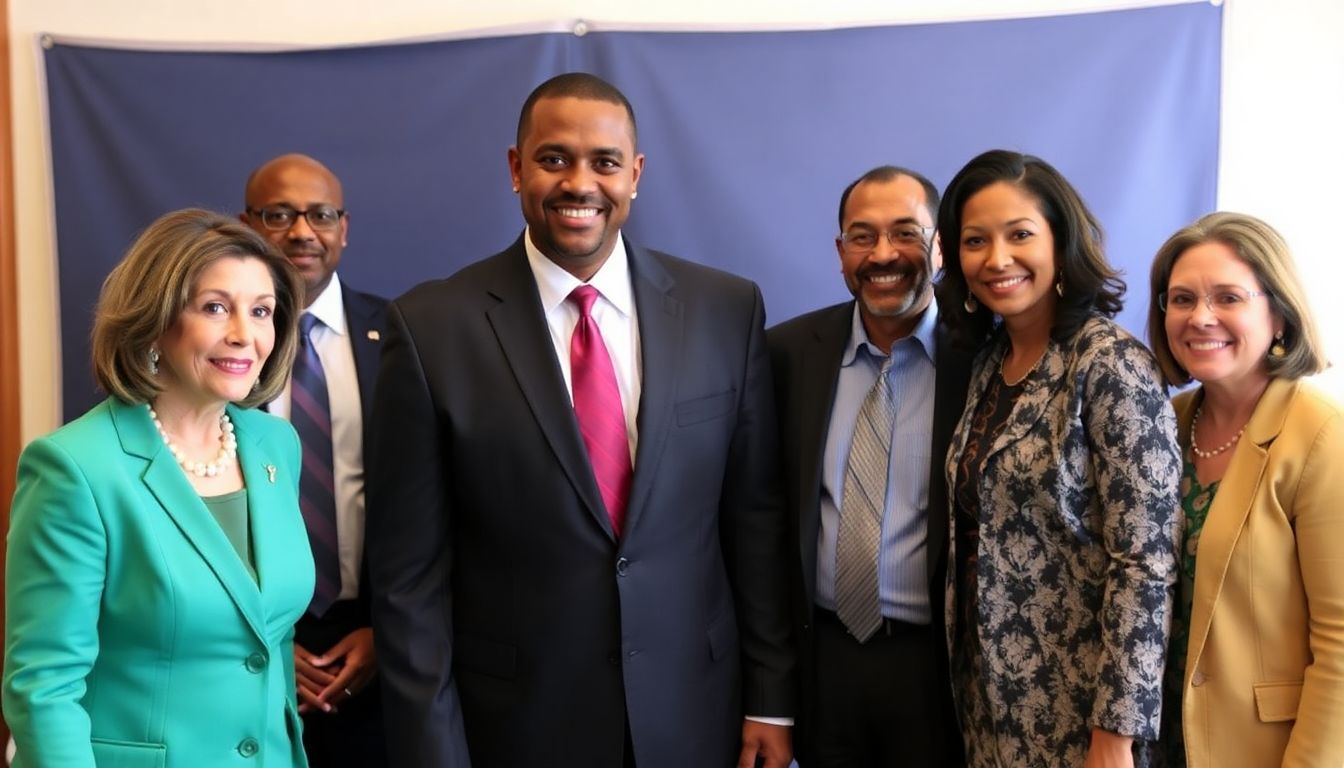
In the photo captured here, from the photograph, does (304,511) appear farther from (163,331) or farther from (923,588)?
(923,588)

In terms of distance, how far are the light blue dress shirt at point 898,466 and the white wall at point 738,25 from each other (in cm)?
113

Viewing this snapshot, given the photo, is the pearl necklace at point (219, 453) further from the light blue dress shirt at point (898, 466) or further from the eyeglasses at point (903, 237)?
the eyeglasses at point (903, 237)

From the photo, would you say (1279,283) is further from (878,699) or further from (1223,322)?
(878,699)

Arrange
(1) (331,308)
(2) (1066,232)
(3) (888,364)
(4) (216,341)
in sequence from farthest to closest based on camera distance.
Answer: (1) (331,308)
(3) (888,364)
(2) (1066,232)
(4) (216,341)

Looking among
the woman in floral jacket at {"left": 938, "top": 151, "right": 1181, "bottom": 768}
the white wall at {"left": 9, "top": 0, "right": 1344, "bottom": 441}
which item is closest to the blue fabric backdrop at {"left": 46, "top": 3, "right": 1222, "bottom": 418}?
the white wall at {"left": 9, "top": 0, "right": 1344, "bottom": 441}

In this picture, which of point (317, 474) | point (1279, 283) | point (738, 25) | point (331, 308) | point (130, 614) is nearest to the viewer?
point (130, 614)

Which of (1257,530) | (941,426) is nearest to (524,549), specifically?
(941,426)

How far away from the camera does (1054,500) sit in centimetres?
179

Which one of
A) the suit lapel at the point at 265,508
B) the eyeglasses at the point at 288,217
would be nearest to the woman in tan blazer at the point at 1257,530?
the suit lapel at the point at 265,508

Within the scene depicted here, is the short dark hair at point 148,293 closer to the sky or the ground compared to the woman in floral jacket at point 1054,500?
closer to the sky

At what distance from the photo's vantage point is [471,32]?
295 cm

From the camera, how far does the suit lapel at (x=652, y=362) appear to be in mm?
1864

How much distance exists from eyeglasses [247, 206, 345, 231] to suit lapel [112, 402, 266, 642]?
976 mm

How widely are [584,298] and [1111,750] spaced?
119cm
